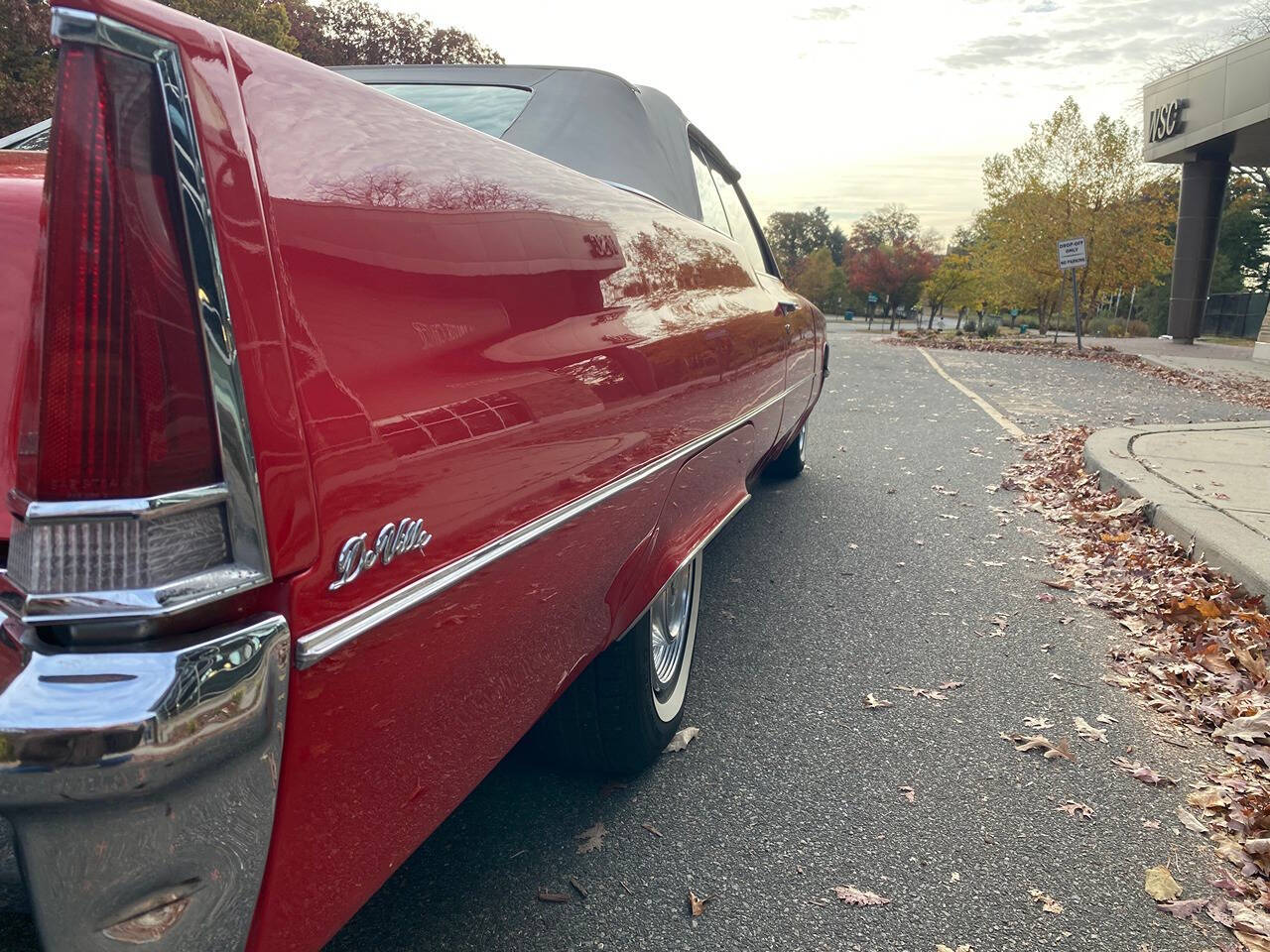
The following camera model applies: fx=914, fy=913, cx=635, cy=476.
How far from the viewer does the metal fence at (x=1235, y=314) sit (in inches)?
1665

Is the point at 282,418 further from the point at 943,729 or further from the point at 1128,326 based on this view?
the point at 1128,326

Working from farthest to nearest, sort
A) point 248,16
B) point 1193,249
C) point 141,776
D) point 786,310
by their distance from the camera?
point 1193,249 < point 248,16 < point 786,310 < point 141,776

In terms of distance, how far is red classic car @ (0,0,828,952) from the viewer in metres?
0.92

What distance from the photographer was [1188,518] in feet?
15.8

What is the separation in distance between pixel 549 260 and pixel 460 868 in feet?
4.93

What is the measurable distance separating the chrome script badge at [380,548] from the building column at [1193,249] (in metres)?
31.0

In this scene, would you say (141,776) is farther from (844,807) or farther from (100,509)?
(844,807)

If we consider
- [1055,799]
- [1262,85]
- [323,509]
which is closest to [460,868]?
[323,509]

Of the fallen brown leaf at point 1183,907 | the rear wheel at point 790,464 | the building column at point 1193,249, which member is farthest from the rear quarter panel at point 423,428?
the building column at point 1193,249

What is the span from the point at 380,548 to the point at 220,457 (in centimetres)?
23

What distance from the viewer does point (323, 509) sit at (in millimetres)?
1046

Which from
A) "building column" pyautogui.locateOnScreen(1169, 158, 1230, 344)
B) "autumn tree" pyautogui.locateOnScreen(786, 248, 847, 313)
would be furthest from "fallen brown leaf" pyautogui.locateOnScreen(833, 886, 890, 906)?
"autumn tree" pyautogui.locateOnScreen(786, 248, 847, 313)

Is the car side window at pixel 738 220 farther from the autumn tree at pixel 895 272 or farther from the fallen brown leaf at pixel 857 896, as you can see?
the autumn tree at pixel 895 272

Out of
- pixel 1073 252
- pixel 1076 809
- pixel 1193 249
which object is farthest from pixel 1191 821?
pixel 1193 249
